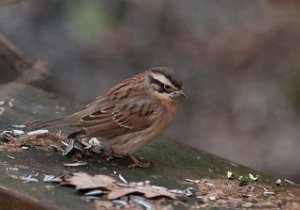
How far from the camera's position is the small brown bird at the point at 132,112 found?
19.1 ft

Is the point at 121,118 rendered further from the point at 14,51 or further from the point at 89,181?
the point at 14,51

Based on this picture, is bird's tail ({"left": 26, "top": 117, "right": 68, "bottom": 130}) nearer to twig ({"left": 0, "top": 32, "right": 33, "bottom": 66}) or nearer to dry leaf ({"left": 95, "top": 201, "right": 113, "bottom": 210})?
dry leaf ({"left": 95, "top": 201, "right": 113, "bottom": 210})

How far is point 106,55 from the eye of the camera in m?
10.8

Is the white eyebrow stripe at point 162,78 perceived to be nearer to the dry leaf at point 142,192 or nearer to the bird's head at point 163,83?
the bird's head at point 163,83

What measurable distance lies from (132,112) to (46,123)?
682 mm

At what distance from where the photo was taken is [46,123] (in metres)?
5.59

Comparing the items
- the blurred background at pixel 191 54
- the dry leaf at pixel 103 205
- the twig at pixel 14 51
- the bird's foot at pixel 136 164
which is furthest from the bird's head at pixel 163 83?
the blurred background at pixel 191 54

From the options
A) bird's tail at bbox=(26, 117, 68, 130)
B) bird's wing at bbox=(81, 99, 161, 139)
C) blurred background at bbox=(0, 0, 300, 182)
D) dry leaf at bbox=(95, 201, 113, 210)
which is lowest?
dry leaf at bbox=(95, 201, 113, 210)

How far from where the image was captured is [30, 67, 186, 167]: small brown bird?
5.83 meters

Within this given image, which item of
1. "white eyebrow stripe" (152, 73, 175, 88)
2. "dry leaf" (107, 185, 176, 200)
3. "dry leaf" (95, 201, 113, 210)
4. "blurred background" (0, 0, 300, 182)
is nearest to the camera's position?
"dry leaf" (95, 201, 113, 210)

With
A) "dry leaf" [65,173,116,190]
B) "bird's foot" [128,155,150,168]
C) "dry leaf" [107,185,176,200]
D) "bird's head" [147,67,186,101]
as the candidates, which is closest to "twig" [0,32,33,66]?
"bird's head" [147,67,186,101]

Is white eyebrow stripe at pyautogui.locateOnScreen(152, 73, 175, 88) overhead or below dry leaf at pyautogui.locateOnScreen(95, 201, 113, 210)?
overhead

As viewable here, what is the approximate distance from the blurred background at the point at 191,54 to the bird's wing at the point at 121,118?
3.98m

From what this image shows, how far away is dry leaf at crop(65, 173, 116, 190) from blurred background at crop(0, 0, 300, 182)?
525 centimetres
